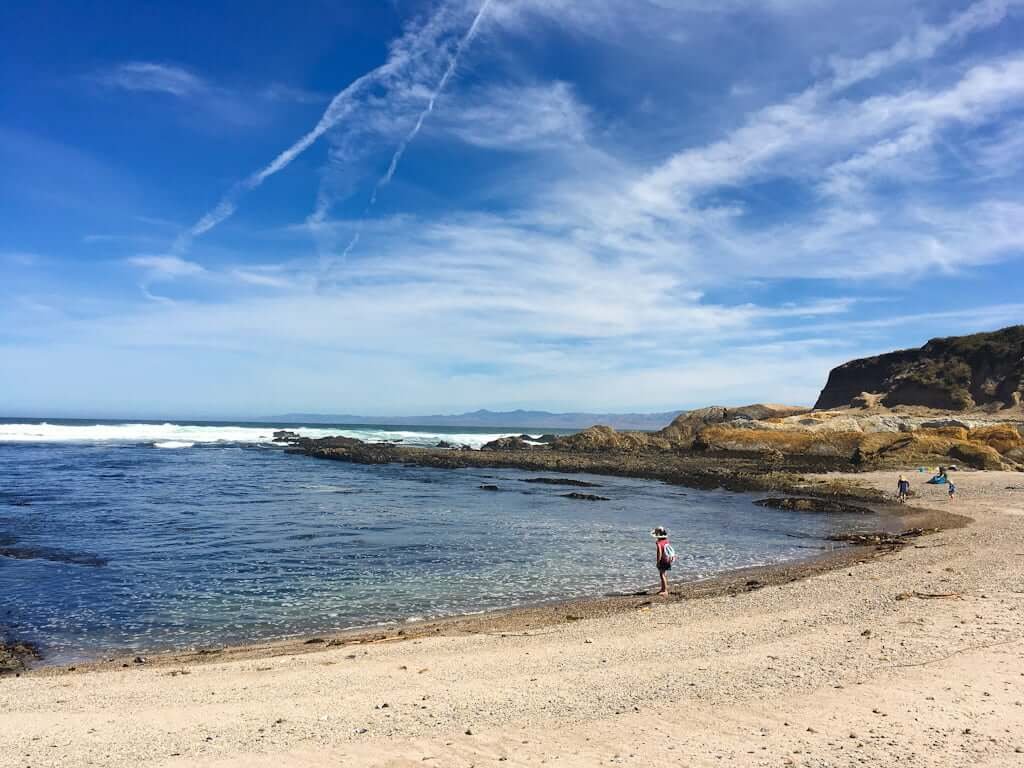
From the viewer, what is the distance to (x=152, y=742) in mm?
6375

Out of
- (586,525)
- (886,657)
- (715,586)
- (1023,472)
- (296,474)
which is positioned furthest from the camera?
(296,474)

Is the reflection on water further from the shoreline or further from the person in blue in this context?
the person in blue

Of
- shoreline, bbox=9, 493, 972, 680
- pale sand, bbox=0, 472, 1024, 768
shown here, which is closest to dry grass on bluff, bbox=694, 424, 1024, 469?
shoreline, bbox=9, 493, 972, 680

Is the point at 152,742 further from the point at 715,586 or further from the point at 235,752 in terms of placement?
the point at 715,586

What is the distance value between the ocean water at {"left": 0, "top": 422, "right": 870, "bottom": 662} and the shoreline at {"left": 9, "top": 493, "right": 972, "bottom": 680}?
1.31 feet

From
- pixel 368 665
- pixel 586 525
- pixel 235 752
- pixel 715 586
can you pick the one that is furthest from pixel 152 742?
pixel 586 525

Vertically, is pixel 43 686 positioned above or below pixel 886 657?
below

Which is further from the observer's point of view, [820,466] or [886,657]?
[820,466]

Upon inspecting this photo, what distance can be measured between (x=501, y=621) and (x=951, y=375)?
70.2m

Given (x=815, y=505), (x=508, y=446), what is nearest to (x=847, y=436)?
(x=815, y=505)

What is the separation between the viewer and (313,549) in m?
18.0

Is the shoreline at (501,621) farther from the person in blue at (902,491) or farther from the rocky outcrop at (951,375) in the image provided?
the rocky outcrop at (951,375)

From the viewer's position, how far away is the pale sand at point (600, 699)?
19.1 feet

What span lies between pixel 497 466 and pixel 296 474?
1558cm
